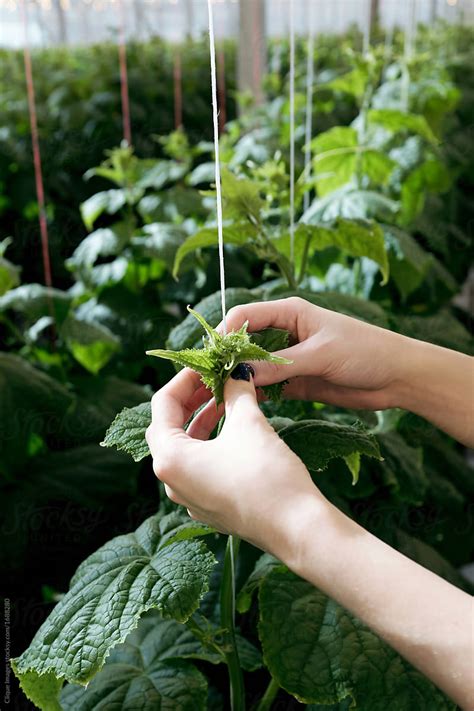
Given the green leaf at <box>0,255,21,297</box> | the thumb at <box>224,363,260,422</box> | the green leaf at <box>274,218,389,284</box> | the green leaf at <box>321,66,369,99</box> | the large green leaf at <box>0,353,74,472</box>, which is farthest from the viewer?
the green leaf at <box>321,66,369,99</box>

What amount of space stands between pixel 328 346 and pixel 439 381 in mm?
145

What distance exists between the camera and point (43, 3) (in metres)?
8.83

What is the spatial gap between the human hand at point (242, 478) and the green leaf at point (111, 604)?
11 centimetres

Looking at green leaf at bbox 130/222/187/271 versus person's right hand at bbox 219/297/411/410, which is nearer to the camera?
person's right hand at bbox 219/297/411/410

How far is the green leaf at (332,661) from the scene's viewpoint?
899 mm

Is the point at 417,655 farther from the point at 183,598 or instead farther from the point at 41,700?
the point at 41,700

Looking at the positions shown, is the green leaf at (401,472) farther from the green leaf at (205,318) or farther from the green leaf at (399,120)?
the green leaf at (399,120)

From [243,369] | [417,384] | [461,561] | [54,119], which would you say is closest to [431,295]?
[461,561]

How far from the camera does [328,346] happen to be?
0.89 m

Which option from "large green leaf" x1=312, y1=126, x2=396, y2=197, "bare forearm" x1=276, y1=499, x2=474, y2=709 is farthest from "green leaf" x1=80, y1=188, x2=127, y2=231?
"bare forearm" x1=276, y1=499, x2=474, y2=709

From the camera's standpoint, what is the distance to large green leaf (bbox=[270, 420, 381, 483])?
0.88 metres

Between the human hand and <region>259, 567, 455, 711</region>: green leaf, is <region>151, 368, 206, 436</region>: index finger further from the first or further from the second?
<region>259, 567, 455, 711</region>: green leaf

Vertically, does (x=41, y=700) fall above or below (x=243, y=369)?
below

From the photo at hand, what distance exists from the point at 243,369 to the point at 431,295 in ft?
4.73
